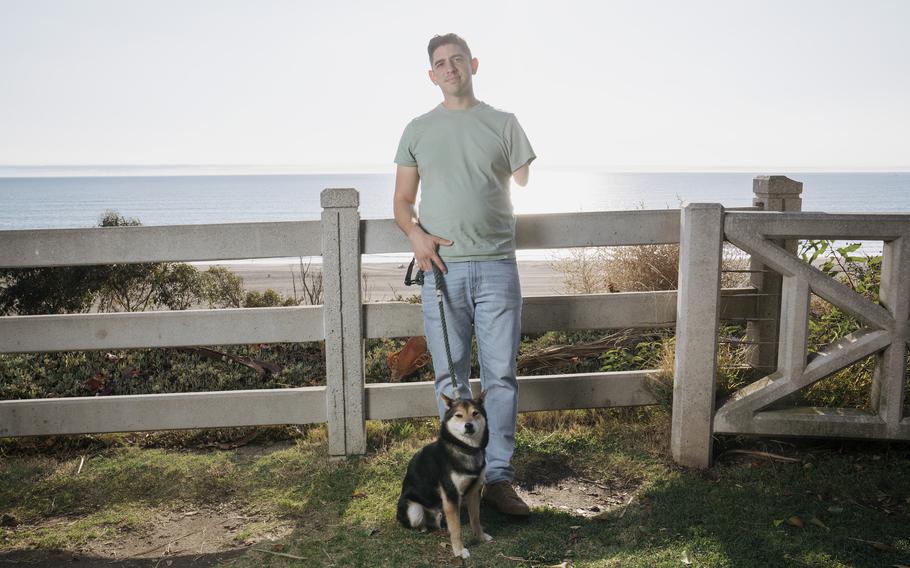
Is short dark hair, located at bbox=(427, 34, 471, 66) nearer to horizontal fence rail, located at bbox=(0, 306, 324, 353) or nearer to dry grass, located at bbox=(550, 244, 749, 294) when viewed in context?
horizontal fence rail, located at bbox=(0, 306, 324, 353)

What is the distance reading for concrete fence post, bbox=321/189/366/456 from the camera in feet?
14.3

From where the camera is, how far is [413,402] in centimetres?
465

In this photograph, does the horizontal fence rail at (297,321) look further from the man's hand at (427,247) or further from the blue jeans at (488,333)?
the blue jeans at (488,333)

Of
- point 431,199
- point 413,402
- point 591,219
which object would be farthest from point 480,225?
point 413,402

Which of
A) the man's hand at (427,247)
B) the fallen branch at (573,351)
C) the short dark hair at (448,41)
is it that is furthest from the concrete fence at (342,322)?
the fallen branch at (573,351)

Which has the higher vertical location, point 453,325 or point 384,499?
point 453,325

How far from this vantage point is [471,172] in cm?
373

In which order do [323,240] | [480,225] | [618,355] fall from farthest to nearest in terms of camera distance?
[618,355]
[323,240]
[480,225]

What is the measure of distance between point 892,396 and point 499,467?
2.30 m

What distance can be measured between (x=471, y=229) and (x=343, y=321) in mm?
1190

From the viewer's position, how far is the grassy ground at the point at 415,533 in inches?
135

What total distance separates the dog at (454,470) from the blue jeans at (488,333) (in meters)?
0.36

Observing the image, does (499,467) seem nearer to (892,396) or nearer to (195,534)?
(195,534)

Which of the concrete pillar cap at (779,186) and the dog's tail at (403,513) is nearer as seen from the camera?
the dog's tail at (403,513)
